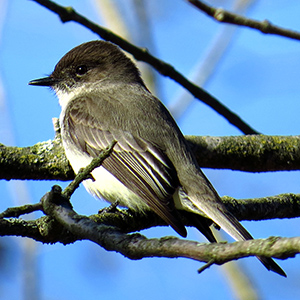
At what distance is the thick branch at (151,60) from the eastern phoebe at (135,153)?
395 millimetres

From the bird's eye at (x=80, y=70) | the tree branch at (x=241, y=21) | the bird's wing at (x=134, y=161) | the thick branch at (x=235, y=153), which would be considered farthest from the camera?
the bird's eye at (x=80, y=70)

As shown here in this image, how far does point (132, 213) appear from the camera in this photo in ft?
14.2

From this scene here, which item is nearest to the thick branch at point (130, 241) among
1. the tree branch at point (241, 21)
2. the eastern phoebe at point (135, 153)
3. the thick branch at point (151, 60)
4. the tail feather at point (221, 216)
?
the eastern phoebe at point (135, 153)

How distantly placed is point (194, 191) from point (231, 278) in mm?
2488

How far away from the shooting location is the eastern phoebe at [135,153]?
4.17m

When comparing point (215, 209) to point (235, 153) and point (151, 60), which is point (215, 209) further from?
point (151, 60)

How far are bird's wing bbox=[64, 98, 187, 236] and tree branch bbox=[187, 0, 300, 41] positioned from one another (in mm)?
1179

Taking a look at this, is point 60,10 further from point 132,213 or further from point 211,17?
point 132,213

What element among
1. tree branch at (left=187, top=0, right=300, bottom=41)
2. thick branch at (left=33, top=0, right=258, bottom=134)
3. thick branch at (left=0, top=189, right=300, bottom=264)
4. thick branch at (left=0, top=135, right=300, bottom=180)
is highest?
thick branch at (left=33, top=0, right=258, bottom=134)

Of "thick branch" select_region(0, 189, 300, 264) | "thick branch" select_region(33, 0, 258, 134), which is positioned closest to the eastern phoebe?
"thick branch" select_region(33, 0, 258, 134)

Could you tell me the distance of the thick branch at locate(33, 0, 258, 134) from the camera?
4199 millimetres

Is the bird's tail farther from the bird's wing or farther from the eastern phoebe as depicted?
the bird's wing

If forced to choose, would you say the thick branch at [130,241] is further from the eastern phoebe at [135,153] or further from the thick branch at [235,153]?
the thick branch at [235,153]

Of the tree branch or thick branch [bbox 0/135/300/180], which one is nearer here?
the tree branch
